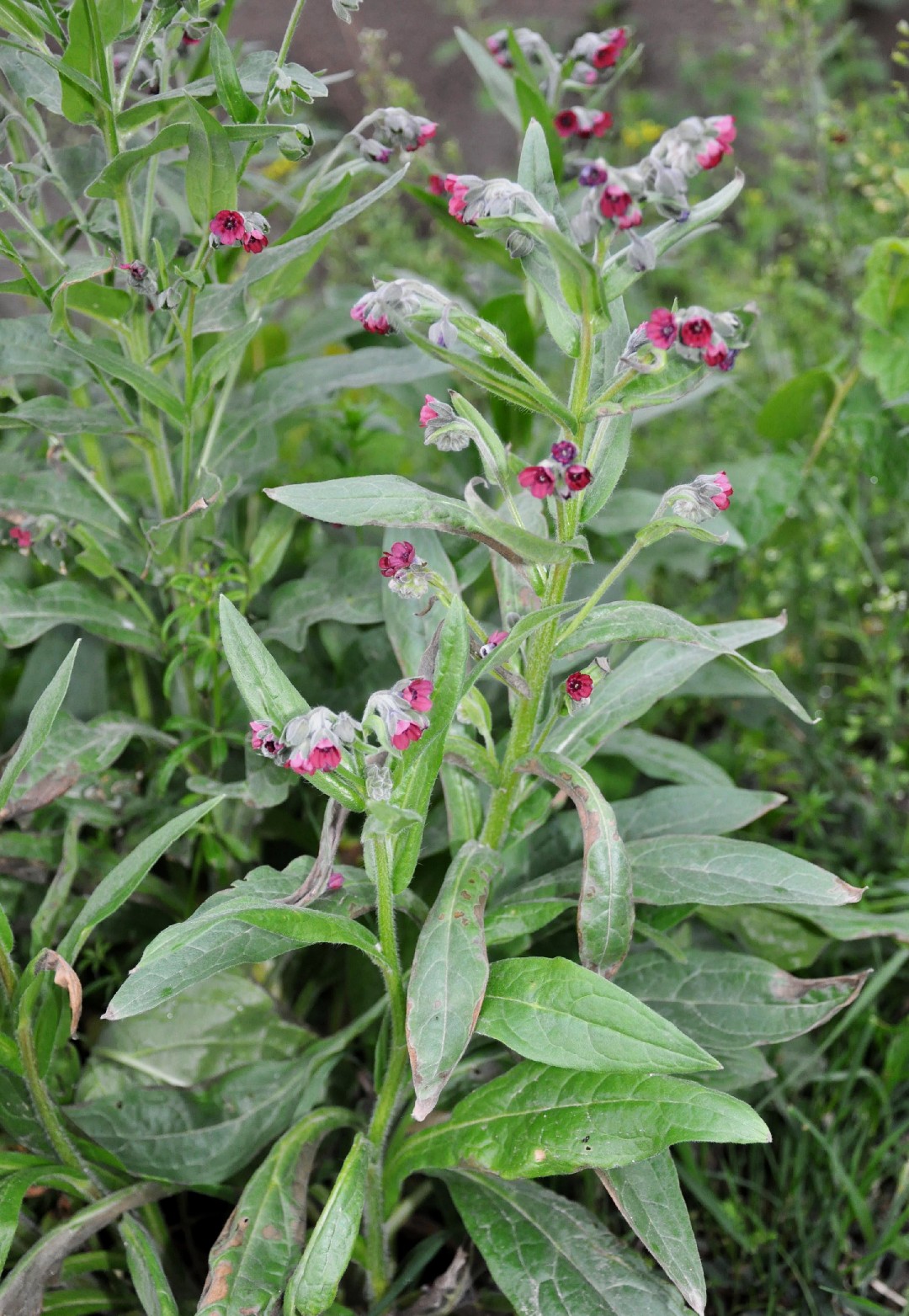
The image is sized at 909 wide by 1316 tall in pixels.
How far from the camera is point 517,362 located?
3.81 feet

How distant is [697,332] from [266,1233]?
1081mm

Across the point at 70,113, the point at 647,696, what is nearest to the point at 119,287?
the point at 70,113

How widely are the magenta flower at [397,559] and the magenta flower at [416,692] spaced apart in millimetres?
159

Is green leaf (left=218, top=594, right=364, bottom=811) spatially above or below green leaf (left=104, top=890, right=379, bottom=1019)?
above

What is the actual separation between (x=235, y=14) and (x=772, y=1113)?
454 centimetres

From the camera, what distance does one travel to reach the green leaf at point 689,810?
155cm

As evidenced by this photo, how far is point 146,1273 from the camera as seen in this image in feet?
4.21

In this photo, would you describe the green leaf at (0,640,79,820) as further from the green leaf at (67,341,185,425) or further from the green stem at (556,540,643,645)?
the green stem at (556,540,643,645)

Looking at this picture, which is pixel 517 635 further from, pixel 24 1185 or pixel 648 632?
pixel 24 1185

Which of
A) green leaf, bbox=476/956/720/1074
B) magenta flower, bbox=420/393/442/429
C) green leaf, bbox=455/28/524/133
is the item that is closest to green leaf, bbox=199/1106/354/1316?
green leaf, bbox=476/956/720/1074

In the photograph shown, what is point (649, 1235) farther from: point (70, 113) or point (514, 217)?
point (70, 113)

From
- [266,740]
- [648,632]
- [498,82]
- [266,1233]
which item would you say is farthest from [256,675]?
[498,82]

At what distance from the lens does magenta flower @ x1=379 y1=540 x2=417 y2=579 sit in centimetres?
119

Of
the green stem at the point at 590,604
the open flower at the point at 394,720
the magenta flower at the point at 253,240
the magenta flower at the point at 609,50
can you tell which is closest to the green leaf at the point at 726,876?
the green stem at the point at 590,604
